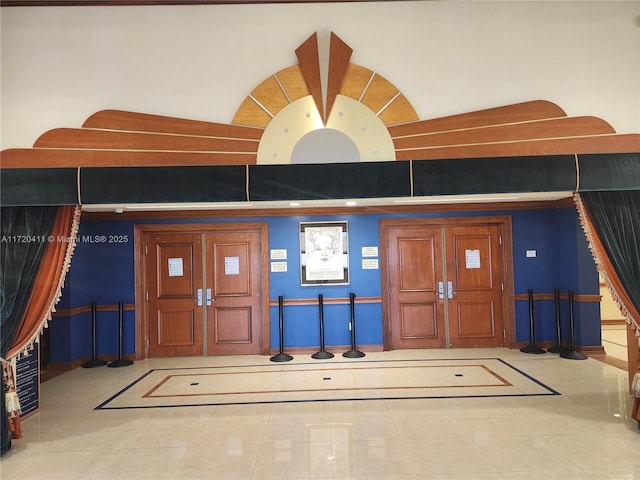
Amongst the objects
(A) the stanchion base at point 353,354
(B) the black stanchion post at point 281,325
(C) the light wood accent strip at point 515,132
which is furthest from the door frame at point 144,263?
(C) the light wood accent strip at point 515,132

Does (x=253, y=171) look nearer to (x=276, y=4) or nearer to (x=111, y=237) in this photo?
(x=276, y=4)

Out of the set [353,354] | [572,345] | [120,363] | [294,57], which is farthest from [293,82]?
[572,345]

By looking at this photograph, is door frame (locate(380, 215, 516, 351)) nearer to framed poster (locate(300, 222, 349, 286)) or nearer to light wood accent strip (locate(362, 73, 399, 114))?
framed poster (locate(300, 222, 349, 286))

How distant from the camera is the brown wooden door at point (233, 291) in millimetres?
6941

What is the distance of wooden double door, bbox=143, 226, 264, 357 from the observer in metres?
6.95

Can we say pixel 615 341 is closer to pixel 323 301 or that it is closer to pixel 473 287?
pixel 473 287

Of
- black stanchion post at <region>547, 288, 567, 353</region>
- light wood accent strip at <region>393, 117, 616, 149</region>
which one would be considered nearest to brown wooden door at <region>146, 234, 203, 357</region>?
light wood accent strip at <region>393, 117, 616, 149</region>

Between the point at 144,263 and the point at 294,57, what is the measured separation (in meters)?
4.46

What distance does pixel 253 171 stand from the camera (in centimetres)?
366

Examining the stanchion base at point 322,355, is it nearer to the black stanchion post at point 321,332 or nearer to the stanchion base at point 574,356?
the black stanchion post at point 321,332

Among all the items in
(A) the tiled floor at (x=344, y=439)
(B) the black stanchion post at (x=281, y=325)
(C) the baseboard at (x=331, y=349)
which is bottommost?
(A) the tiled floor at (x=344, y=439)

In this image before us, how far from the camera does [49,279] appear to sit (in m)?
3.82

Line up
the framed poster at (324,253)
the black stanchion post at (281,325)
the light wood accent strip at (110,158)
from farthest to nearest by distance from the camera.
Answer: the framed poster at (324,253) → the black stanchion post at (281,325) → the light wood accent strip at (110,158)

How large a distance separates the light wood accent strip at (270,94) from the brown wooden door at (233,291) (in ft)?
11.3
